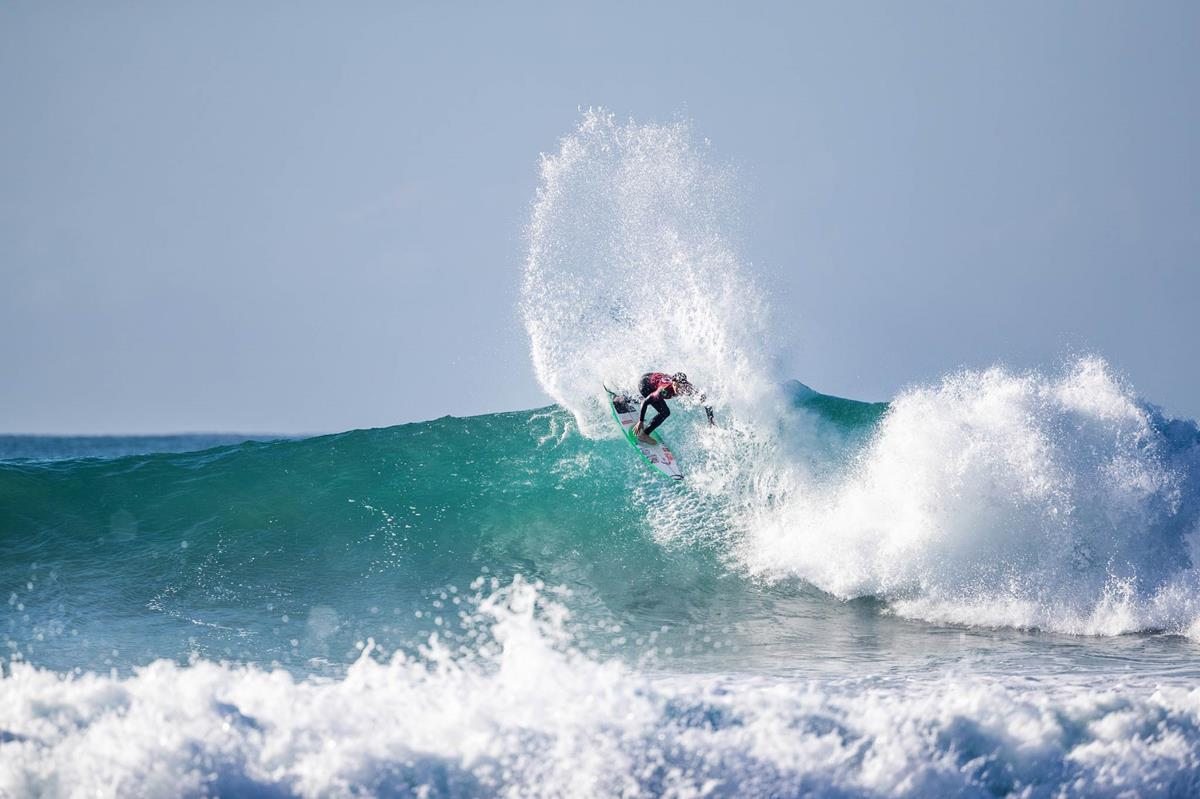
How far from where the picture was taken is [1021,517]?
848cm

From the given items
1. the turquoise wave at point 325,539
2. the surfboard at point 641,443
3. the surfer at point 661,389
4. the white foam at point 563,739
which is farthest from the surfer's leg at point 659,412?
the white foam at point 563,739

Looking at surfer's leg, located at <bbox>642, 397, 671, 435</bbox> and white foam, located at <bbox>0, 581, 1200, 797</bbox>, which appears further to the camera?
surfer's leg, located at <bbox>642, 397, 671, 435</bbox>

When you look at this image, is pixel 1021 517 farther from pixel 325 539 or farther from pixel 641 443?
pixel 325 539

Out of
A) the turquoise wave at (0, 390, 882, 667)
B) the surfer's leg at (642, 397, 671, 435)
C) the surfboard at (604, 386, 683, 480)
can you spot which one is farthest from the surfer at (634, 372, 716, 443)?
→ the turquoise wave at (0, 390, 882, 667)

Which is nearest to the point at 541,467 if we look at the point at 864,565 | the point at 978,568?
the point at 864,565

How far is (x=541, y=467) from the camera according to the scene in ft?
38.4

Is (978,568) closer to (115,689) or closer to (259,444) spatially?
(115,689)

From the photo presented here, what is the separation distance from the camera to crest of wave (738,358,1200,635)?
797 centimetres

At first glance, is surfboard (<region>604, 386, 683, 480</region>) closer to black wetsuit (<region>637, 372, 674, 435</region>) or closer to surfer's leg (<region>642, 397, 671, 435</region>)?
surfer's leg (<region>642, 397, 671, 435</region>)

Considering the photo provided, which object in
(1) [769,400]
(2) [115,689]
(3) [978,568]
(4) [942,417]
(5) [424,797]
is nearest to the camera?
(5) [424,797]

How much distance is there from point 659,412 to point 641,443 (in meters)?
0.41

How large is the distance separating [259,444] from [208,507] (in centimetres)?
197

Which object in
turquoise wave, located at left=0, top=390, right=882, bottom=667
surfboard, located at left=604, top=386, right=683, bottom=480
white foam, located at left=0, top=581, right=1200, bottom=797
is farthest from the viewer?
surfboard, located at left=604, top=386, right=683, bottom=480

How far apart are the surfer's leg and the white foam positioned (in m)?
4.68
